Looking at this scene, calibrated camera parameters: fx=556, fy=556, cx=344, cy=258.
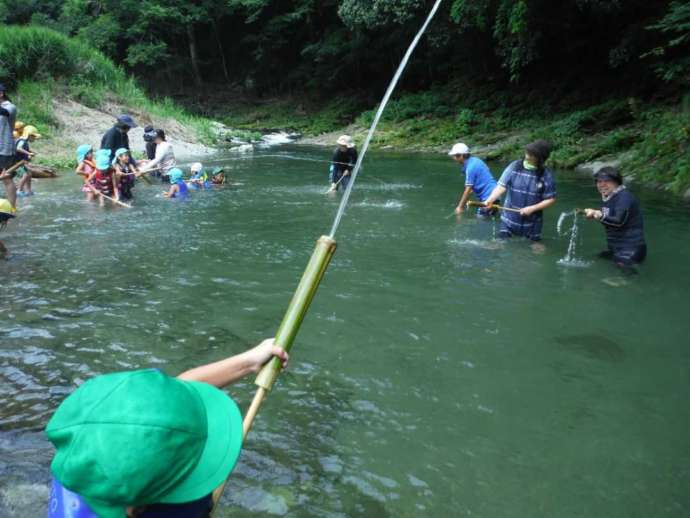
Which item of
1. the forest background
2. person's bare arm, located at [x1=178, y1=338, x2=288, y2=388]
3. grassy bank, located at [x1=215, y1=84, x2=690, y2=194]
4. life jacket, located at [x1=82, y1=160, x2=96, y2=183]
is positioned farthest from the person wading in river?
the forest background

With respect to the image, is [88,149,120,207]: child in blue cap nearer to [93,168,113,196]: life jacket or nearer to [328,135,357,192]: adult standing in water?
[93,168,113,196]: life jacket

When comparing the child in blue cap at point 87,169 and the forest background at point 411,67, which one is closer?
the child in blue cap at point 87,169

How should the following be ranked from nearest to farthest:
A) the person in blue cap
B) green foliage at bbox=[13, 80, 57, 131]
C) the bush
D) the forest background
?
the person in blue cap, the forest background, green foliage at bbox=[13, 80, 57, 131], the bush

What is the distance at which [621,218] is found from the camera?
6512mm

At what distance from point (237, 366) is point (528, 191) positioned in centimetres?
624

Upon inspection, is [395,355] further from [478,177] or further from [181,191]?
[181,191]

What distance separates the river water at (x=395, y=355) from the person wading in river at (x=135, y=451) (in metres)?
1.45

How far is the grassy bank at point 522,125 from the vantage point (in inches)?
526

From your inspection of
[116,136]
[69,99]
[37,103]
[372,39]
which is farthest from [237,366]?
[372,39]

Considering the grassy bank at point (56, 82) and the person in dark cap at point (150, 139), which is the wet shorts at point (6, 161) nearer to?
the person in dark cap at point (150, 139)

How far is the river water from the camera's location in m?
2.90

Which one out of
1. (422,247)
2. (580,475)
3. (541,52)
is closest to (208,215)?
(422,247)

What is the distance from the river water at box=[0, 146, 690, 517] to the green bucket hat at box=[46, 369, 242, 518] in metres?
1.52

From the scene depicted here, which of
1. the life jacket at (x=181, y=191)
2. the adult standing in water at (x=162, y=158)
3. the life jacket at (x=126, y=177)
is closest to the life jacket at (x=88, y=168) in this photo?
the life jacket at (x=126, y=177)
